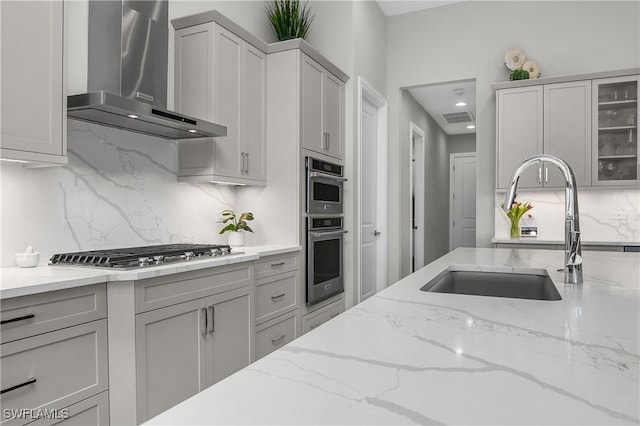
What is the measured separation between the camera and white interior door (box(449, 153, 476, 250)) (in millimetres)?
8484

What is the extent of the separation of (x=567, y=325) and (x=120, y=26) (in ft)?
7.57

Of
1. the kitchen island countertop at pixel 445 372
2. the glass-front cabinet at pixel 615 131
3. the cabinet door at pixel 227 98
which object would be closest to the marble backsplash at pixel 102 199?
the cabinet door at pixel 227 98

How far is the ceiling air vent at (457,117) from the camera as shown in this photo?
7111mm

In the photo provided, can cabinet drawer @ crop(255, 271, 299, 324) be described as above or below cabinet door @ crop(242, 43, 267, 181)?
below

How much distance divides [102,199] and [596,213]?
4147 millimetres

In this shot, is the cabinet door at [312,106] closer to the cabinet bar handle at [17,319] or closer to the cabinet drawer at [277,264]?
the cabinet drawer at [277,264]

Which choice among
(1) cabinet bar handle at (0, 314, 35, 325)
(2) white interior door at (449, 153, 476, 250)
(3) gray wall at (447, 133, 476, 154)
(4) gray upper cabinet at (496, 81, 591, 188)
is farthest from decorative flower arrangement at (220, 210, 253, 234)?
(3) gray wall at (447, 133, 476, 154)

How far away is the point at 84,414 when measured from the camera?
1.65 m

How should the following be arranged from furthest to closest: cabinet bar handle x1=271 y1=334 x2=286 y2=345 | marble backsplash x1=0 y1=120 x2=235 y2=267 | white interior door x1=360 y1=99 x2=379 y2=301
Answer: white interior door x1=360 y1=99 x2=379 y2=301 < cabinet bar handle x1=271 y1=334 x2=286 y2=345 < marble backsplash x1=0 y1=120 x2=235 y2=267

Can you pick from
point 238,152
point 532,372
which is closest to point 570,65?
point 238,152

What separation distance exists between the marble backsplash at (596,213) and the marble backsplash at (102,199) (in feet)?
10.3

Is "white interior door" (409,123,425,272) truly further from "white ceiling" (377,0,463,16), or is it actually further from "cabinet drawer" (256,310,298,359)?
"cabinet drawer" (256,310,298,359)

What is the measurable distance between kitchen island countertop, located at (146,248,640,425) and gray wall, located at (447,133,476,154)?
822 centimetres

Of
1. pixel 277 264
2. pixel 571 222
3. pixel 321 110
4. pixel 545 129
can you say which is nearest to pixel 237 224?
pixel 277 264
